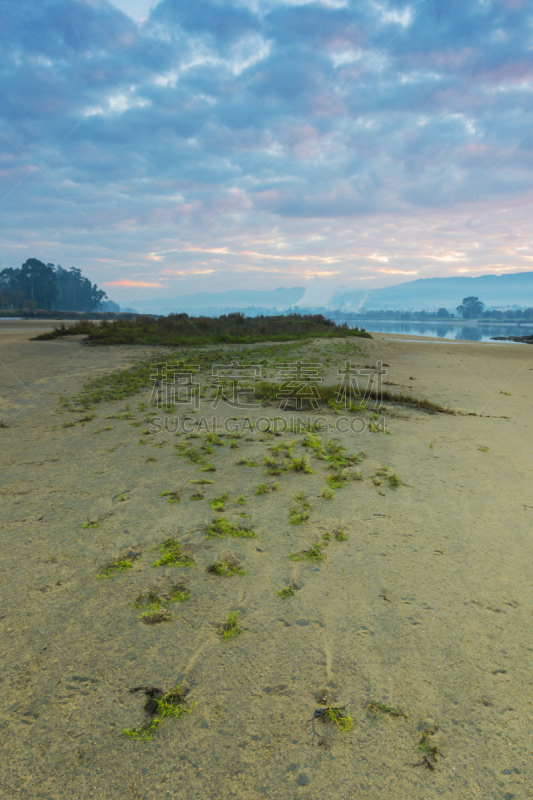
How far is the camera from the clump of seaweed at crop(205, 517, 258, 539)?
3145mm

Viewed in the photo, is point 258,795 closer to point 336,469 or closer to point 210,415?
point 336,469

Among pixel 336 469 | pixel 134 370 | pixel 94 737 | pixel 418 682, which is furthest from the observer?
pixel 134 370

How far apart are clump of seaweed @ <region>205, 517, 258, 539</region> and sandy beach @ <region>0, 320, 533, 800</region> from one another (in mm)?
64

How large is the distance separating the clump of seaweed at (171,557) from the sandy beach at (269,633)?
0.15ft

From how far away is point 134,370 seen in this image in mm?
12031

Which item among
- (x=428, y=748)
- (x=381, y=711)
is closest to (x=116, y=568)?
(x=381, y=711)

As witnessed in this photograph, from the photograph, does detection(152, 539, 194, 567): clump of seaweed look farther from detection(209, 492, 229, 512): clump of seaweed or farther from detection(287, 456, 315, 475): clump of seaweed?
detection(287, 456, 315, 475): clump of seaweed

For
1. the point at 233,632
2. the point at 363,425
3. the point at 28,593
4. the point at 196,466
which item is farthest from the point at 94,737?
the point at 363,425

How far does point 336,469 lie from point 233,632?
2.67 meters

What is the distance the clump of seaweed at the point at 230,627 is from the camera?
2145 millimetres


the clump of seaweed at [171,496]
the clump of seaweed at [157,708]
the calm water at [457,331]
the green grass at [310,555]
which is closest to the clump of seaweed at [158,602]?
the clump of seaweed at [157,708]

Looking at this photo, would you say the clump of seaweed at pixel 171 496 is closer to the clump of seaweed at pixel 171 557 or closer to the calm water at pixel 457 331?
the clump of seaweed at pixel 171 557

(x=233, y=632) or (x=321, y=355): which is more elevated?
(x=321, y=355)

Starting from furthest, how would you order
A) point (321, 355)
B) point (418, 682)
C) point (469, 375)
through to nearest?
point (321, 355) → point (469, 375) → point (418, 682)
